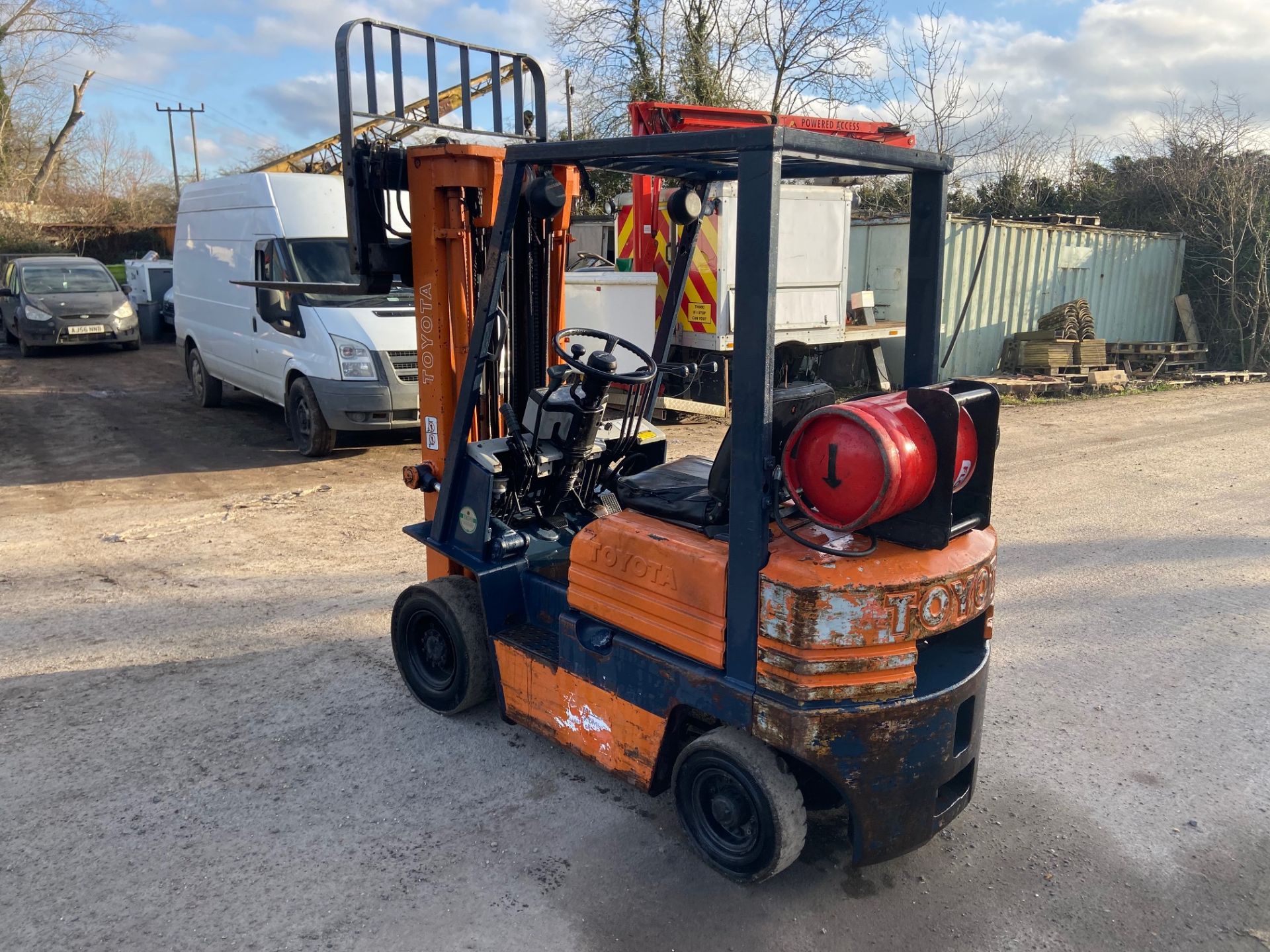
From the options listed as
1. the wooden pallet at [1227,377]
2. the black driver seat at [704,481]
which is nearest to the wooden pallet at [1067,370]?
the wooden pallet at [1227,377]

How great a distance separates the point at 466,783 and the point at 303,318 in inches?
254

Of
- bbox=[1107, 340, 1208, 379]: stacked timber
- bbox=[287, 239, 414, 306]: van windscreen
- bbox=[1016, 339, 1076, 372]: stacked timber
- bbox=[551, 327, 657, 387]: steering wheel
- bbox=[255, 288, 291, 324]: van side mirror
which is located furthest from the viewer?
bbox=[1107, 340, 1208, 379]: stacked timber

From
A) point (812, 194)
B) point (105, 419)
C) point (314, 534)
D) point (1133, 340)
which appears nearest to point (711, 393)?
point (812, 194)

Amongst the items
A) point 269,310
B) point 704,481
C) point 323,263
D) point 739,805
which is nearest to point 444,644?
point 704,481

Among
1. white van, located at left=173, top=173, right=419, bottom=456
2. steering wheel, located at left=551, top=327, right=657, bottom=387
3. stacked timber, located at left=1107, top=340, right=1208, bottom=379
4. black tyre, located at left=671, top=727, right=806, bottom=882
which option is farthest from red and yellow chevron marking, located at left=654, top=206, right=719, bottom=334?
stacked timber, located at left=1107, top=340, right=1208, bottom=379

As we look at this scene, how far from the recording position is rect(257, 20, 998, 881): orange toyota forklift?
2.79 meters

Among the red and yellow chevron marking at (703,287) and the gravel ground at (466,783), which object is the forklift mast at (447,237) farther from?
the red and yellow chevron marking at (703,287)

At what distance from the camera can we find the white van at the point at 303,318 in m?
8.66

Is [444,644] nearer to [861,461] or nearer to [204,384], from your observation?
[861,461]

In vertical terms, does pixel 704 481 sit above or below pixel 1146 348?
above

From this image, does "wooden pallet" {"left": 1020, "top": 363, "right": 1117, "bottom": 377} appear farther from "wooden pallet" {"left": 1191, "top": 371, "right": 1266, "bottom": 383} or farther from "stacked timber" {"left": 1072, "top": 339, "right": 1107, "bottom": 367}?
"wooden pallet" {"left": 1191, "top": 371, "right": 1266, "bottom": 383}

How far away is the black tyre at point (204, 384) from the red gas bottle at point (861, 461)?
10733mm

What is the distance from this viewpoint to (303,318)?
9.02 m

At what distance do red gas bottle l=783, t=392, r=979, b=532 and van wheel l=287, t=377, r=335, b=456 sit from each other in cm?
704
